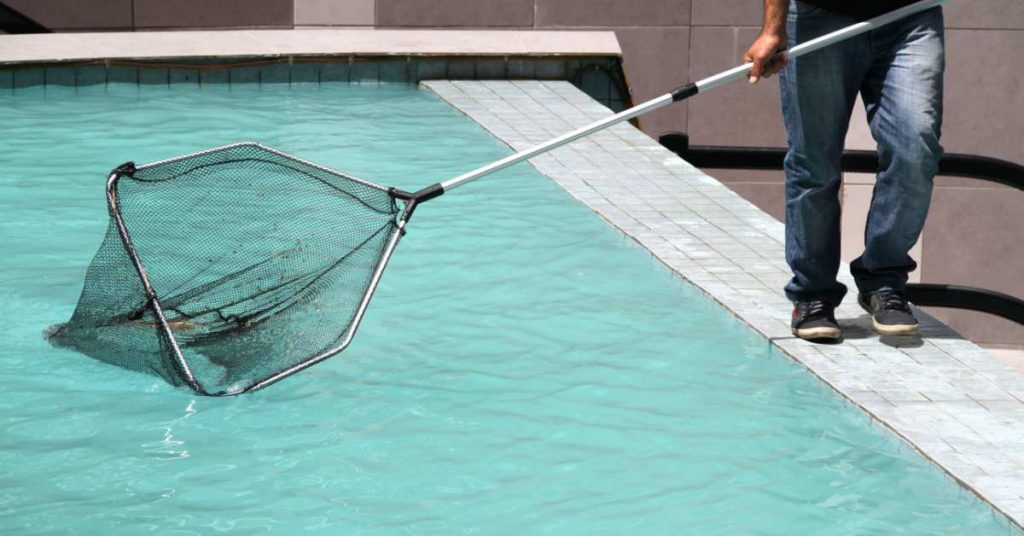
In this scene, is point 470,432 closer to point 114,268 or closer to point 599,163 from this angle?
point 114,268

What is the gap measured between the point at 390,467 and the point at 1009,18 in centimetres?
936

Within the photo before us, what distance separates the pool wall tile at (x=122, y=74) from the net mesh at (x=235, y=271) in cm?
518

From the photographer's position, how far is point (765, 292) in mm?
6059

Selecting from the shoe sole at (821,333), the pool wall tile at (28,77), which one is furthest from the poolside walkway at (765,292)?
the pool wall tile at (28,77)

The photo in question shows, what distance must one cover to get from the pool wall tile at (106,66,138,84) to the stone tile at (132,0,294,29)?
170 centimetres

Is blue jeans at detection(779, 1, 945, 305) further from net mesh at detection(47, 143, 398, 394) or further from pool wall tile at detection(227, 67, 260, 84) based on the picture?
pool wall tile at detection(227, 67, 260, 84)

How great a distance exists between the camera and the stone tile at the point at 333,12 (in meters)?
12.2

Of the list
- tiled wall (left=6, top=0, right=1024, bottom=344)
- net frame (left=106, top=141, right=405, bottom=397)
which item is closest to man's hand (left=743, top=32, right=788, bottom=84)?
net frame (left=106, top=141, right=405, bottom=397)

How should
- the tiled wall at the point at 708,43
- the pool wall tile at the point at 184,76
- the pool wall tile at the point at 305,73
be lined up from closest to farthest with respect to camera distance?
the pool wall tile at the point at 184,76
the pool wall tile at the point at 305,73
the tiled wall at the point at 708,43

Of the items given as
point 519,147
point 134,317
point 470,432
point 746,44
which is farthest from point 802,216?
point 746,44

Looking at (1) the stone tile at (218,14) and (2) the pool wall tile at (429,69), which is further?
(1) the stone tile at (218,14)

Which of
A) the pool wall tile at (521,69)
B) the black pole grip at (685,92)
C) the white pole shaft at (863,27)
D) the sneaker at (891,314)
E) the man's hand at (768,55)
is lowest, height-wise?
the sneaker at (891,314)

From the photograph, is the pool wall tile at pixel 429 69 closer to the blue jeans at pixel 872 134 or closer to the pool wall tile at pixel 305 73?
the pool wall tile at pixel 305 73

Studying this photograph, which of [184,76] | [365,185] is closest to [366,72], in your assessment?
[184,76]
